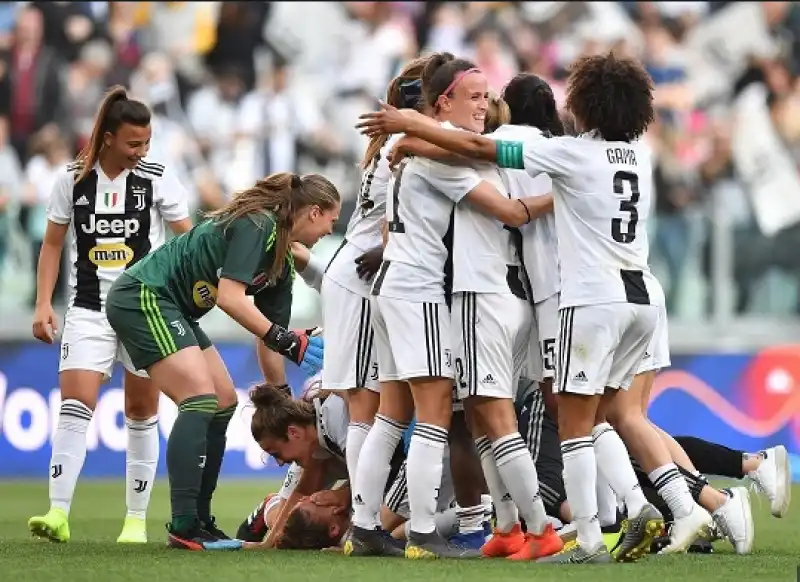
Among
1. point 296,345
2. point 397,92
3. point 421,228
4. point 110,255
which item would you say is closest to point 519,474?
point 421,228

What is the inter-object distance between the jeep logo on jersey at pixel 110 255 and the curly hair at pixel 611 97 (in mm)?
2790

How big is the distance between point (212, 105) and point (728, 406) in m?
5.65

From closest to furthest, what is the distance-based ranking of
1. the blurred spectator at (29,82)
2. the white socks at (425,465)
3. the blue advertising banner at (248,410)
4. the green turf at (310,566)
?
1. the green turf at (310,566)
2. the white socks at (425,465)
3. the blue advertising banner at (248,410)
4. the blurred spectator at (29,82)

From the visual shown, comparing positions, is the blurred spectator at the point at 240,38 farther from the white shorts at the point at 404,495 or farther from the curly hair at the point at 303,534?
the curly hair at the point at 303,534

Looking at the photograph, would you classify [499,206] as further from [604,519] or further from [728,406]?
[728,406]

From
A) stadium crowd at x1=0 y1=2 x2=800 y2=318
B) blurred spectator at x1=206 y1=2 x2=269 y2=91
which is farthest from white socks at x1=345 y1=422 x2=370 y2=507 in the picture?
blurred spectator at x1=206 y1=2 x2=269 y2=91

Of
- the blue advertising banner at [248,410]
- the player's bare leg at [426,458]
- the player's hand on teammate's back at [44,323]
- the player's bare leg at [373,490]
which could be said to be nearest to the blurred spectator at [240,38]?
the blue advertising banner at [248,410]

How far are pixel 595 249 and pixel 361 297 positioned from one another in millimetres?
1397

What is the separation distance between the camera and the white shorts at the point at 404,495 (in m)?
7.32

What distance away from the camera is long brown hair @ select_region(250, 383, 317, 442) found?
7.41 metres

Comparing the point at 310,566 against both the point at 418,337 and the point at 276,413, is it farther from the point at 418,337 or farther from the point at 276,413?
the point at 276,413

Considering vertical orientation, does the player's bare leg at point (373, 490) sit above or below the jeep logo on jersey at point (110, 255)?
below

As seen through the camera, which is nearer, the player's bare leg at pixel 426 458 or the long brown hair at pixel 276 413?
the player's bare leg at pixel 426 458

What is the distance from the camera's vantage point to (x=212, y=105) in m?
15.2
